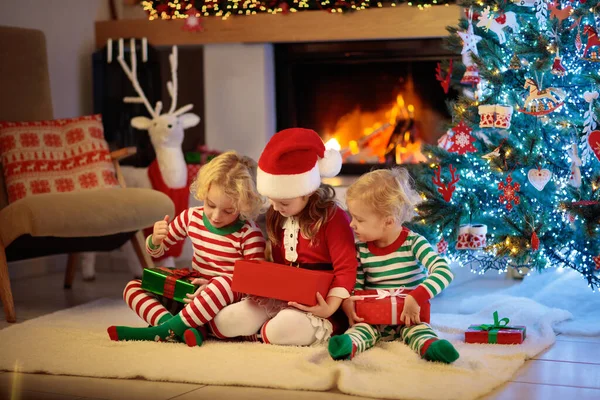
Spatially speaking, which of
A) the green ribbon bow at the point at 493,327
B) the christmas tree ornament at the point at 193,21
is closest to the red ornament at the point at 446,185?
the green ribbon bow at the point at 493,327

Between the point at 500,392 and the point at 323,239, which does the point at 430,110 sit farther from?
the point at 500,392

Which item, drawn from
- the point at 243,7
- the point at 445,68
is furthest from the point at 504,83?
the point at 243,7

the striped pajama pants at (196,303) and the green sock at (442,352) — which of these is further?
the striped pajama pants at (196,303)

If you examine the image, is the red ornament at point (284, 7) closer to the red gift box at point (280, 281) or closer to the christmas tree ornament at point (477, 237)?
the christmas tree ornament at point (477, 237)

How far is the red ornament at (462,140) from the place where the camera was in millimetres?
2857

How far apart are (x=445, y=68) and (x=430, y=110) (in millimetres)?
1194

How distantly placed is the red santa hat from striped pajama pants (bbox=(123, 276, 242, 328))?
0.29 m

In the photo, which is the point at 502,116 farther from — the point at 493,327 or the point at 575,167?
the point at 493,327

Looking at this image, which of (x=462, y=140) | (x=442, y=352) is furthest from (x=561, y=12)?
(x=442, y=352)

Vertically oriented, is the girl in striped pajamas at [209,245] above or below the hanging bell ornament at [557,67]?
below

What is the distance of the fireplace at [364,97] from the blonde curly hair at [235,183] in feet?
5.70

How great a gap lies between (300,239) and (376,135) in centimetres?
198

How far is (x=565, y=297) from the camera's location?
9.92ft

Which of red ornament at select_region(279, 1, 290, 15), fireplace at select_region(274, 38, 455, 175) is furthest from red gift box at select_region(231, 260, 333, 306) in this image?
red ornament at select_region(279, 1, 290, 15)
